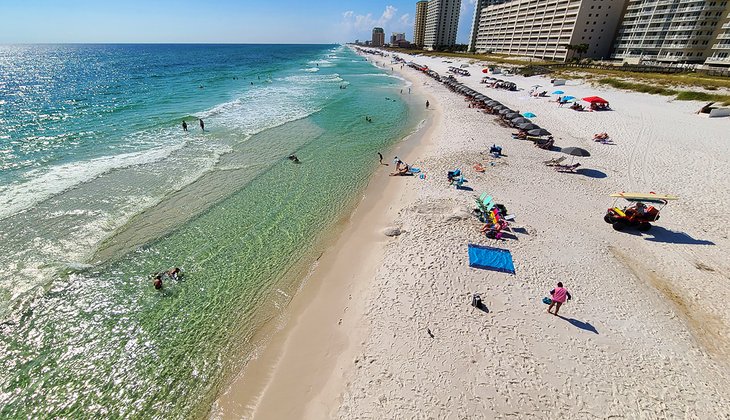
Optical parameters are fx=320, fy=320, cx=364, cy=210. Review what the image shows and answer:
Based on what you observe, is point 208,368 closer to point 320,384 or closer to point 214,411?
point 214,411

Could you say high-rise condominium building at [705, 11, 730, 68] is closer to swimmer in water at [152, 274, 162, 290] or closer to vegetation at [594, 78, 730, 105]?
vegetation at [594, 78, 730, 105]

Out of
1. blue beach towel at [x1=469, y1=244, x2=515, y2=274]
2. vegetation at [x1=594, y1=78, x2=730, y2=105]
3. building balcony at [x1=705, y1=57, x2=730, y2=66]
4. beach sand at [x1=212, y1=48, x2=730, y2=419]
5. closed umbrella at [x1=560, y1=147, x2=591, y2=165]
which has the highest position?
building balcony at [x1=705, y1=57, x2=730, y2=66]

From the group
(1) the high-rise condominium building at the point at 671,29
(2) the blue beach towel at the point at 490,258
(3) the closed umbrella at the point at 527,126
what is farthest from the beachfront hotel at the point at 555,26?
(2) the blue beach towel at the point at 490,258

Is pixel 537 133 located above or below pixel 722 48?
below

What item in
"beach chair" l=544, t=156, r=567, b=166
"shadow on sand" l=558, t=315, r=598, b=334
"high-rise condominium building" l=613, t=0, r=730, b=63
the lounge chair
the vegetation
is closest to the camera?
"shadow on sand" l=558, t=315, r=598, b=334

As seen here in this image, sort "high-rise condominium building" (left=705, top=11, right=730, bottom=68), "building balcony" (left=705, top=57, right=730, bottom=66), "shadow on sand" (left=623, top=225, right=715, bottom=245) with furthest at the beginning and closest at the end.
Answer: "high-rise condominium building" (left=705, top=11, right=730, bottom=68) < "building balcony" (left=705, top=57, right=730, bottom=66) < "shadow on sand" (left=623, top=225, right=715, bottom=245)

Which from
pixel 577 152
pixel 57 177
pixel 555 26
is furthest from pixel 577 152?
pixel 555 26

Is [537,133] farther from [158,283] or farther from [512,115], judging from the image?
[158,283]

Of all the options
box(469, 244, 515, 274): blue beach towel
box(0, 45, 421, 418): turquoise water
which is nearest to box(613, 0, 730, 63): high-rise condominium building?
box(0, 45, 421, 418): turquoise water
